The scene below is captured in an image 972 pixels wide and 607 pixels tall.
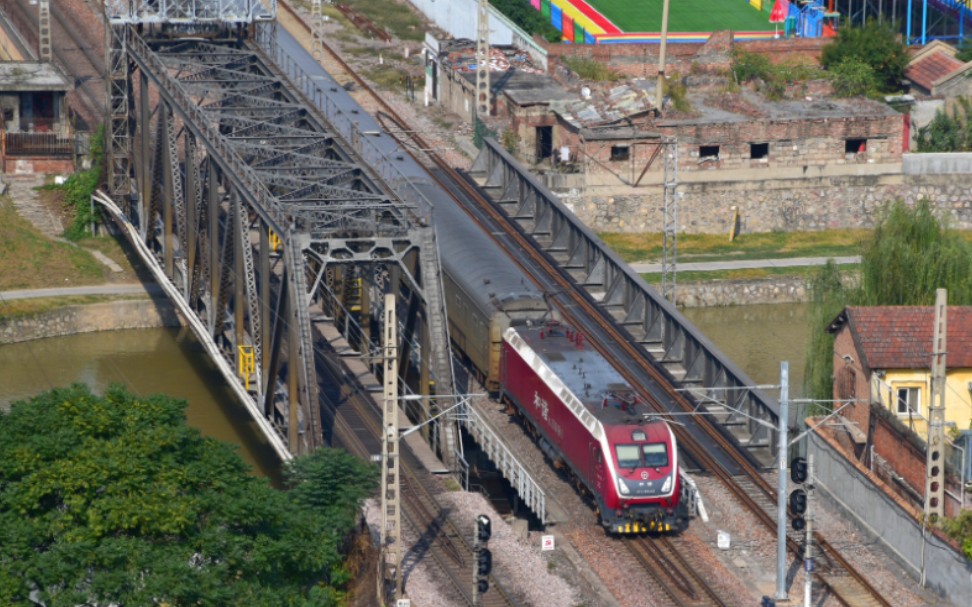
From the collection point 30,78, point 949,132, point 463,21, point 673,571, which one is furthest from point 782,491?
point 463,21

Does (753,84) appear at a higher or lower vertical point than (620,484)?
higher

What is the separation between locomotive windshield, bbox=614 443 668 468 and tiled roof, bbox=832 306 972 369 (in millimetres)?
7518

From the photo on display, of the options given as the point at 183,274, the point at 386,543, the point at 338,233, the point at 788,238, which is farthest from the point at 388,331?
the point at 788,238

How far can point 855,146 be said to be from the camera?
10125 cm

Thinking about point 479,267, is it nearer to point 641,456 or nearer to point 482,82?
point 641,456

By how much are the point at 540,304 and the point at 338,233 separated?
8256 mm

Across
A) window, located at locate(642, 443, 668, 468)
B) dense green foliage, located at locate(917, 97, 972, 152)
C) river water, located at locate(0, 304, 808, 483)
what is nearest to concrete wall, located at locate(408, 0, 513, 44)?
dense green foliage, located at locate(917, 97, 972, 152)

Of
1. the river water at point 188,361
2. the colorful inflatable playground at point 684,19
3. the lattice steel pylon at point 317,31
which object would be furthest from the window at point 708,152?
the lattice steel pylon at point 317,31

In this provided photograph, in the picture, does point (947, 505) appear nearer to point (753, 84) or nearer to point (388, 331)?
point (388, 331)

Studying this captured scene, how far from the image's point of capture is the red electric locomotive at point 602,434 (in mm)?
59125

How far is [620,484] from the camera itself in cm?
5891

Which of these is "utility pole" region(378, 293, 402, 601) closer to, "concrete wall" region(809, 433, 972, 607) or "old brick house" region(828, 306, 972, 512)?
"concrete wall" region(809, 433, 972, 607)

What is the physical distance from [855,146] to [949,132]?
7.48 m

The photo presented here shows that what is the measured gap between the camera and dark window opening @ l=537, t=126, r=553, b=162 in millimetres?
100188
